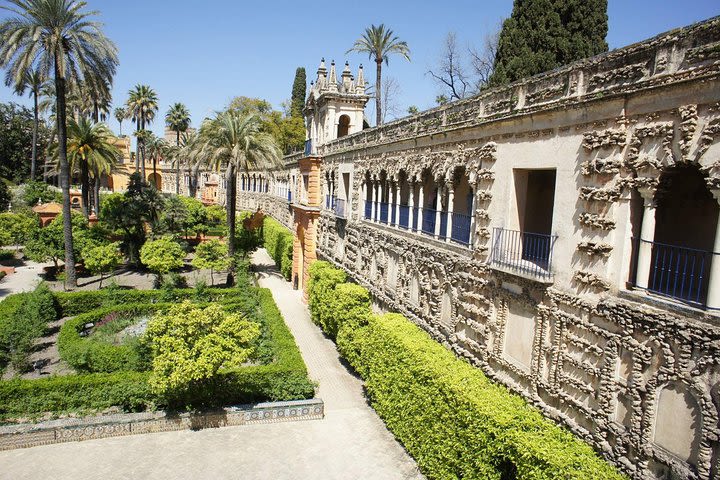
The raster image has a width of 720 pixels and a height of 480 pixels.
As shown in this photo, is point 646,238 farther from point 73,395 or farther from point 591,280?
point 73,395

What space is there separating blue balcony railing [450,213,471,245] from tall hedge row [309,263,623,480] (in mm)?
3350

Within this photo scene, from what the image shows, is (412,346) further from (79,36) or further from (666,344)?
(79,36)

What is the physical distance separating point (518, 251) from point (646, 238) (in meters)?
3.94

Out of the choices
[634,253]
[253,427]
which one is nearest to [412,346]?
[253,427]

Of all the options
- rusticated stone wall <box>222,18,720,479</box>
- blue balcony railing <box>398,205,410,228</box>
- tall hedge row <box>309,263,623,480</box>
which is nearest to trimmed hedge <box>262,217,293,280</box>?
blue balcony railing <box>398,205,410,228</box>

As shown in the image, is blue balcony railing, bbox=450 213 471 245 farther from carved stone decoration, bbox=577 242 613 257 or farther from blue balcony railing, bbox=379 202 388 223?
blue balcony railing, bbox=379 202 388 223

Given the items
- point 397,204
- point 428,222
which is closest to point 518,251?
point 428,222

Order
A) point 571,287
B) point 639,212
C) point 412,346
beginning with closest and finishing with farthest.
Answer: point 639,212 → point 571,287 → point 412,346

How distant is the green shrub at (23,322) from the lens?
1880 centimetres

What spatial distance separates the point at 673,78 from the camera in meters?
8.24

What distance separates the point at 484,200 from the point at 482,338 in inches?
154

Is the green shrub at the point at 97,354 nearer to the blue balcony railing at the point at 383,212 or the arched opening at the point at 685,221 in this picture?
the blue balcony railing at the point at 383,212

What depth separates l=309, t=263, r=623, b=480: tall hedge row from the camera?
31.0 feet

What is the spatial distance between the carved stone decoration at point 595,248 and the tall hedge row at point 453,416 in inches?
146
